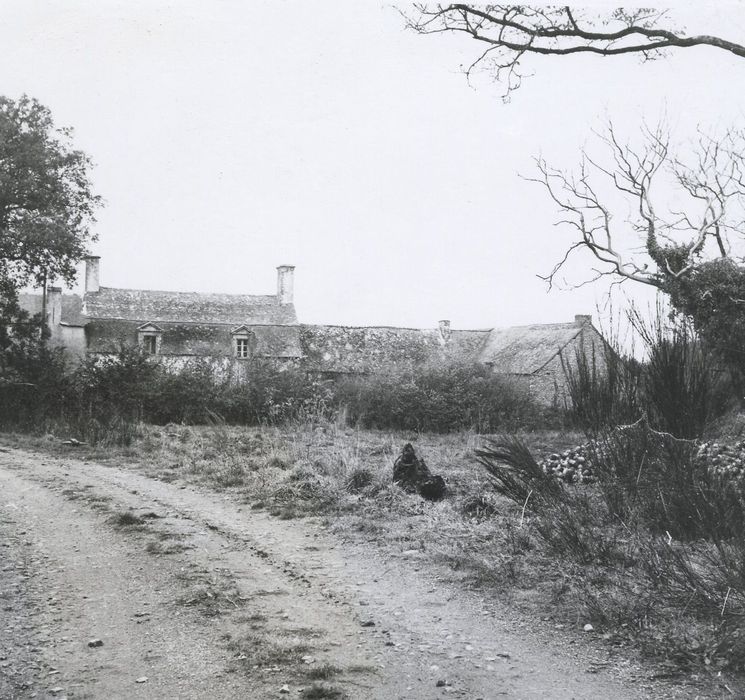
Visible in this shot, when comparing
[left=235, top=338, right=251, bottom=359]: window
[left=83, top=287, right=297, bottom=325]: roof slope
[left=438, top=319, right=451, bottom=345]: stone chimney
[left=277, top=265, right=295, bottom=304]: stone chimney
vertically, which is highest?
[left=277, top=265, right=295, bottom=304]: stone chimney

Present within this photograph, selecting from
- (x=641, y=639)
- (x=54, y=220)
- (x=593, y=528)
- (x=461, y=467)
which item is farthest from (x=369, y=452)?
(x=54, y=220)

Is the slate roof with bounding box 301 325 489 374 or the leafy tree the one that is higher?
the leafy tree

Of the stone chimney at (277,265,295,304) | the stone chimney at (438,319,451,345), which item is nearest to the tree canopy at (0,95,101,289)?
the stone chimney at (277,265,295,304)

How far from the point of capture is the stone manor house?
123 ft

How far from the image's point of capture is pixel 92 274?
1548 inches

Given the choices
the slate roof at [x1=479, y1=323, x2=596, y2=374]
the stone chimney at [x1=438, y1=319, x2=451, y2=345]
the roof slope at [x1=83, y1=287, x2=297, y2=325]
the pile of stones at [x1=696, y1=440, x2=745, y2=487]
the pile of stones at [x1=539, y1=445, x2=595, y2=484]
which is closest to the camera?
the pile of stones at [x1=696, y1=440, x2=745, y2=487]

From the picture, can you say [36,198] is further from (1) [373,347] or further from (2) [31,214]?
(1) [373,347]

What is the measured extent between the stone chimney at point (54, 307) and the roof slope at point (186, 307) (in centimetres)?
272

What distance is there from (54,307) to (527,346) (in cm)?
2673

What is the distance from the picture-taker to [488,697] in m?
4.07

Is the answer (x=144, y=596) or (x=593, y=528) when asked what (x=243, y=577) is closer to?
(x=144, y=596)

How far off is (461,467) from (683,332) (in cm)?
655

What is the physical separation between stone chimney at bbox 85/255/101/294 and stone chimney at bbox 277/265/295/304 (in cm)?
1001

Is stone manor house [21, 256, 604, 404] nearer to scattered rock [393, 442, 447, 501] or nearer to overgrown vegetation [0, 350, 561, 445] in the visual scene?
overgrown vegetation [0, 350, 561, 445]
